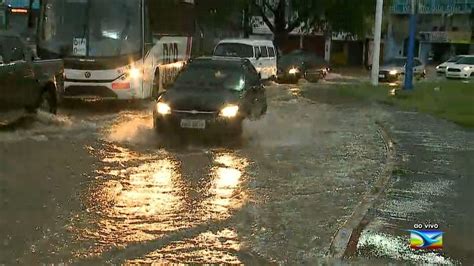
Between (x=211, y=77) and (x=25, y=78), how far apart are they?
3485mm

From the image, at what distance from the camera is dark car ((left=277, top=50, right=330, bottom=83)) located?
3562 cm

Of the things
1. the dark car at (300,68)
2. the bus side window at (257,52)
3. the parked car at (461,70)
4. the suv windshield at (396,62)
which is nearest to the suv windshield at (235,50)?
the bus side window at (257,52)

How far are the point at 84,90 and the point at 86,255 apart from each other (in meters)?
11.9

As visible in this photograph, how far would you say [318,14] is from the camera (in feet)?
147

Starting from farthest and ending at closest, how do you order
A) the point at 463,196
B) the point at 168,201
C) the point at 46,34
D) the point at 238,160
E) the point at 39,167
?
the point at 46,34
the point at 238,160
the point at 39,167
the point at 463,196
the point at 168,201

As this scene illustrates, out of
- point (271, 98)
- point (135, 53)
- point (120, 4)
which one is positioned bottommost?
point (271, 98)

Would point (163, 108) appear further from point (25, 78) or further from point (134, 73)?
point (134, 73)

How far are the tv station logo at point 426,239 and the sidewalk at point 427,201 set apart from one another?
66 millimetres

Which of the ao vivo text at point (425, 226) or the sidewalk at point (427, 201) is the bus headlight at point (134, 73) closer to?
the sidewalk at point (427, 201)

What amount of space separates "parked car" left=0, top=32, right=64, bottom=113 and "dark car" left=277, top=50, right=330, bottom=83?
68.0 feet

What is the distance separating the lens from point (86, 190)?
8.94m

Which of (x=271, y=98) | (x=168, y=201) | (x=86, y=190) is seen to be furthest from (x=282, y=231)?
(x=271, y=98)

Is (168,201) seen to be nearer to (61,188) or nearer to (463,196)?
(61,188)

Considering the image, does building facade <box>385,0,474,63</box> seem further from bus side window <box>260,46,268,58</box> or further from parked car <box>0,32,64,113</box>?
parked car <box>0,32,64,113</box>
